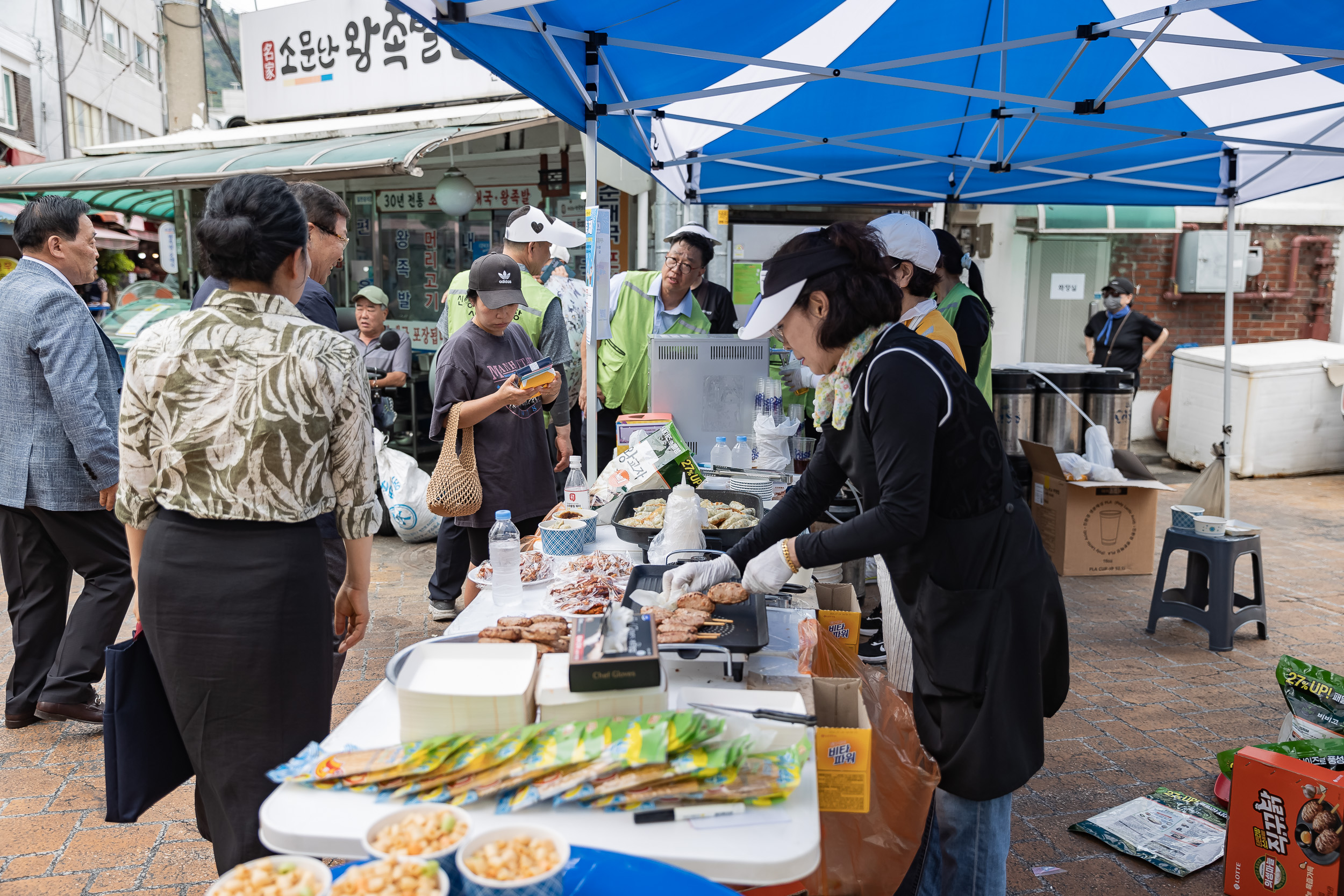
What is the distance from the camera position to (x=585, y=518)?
3213 millimetres

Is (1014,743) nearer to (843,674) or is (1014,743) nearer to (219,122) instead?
(843,674)

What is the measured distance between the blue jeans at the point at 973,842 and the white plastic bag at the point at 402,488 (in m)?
4.67

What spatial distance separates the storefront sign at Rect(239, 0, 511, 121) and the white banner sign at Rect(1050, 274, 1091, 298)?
6907mm

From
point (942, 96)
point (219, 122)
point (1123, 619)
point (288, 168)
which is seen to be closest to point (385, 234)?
point (288, 168)

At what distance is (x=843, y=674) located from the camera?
2398 mm

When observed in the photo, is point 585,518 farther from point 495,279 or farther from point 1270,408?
point 1270,408

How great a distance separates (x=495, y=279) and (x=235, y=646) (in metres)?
2.26

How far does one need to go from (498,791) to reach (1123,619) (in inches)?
199

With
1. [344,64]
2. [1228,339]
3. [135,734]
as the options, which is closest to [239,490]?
[135,734]

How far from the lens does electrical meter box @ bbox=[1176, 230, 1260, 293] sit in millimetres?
10289

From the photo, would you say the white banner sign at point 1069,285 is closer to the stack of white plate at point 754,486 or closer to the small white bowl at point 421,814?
the stack of white plate at point 754,486

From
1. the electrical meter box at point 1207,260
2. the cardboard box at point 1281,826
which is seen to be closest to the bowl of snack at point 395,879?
the cardboard box at point 1281,826

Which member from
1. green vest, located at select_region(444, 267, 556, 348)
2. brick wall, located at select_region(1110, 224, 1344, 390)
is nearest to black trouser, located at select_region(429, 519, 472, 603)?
A: green vest, located at select_region(444, 267, 556, 348)

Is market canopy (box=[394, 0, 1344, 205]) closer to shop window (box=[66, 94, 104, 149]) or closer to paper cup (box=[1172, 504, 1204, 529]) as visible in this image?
paper cup (box=[1172, 504, 1204, 529])
